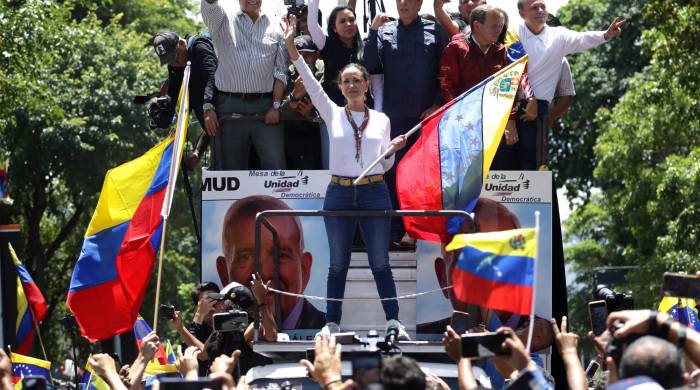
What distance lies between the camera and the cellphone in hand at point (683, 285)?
8180 millimetres

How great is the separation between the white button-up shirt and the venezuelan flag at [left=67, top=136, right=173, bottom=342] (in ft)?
9.72

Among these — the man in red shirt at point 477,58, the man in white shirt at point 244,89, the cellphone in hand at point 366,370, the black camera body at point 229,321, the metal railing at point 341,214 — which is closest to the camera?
the cellphone in hand at point 366,370

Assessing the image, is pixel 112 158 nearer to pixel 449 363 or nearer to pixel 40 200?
pixel 40 200

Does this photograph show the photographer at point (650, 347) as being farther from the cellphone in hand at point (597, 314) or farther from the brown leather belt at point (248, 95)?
the brown leather belt at point (248, 95)

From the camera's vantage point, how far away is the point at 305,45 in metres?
13.3

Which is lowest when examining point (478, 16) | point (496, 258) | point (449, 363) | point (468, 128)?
point (449, 363)

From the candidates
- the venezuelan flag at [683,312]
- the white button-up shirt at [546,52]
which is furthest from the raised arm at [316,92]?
the venezuelan flag at [683,312]

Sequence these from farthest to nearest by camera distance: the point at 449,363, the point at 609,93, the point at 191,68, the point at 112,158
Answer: the point at 609,93 < the point at 112,158 < the point at 191,68 < the point at 449,363

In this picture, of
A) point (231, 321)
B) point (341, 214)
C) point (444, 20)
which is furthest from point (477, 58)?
point (231, 321)

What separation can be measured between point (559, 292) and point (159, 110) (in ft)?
12.4

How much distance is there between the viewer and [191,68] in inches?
536

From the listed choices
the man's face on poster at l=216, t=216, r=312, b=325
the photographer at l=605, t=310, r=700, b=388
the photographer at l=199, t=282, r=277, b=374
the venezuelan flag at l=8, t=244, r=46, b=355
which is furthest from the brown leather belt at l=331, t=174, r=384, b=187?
the venezuelan flag at l=8, t=244, r=46, b=355

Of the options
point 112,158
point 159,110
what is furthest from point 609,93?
point 159,110

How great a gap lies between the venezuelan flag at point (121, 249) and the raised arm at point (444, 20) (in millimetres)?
2433
